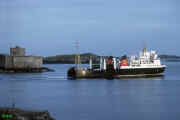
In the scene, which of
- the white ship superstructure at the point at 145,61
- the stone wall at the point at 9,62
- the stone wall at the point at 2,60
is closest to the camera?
the white ship superstructure at the point at 145,61

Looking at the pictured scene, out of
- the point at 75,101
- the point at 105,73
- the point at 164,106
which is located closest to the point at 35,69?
the point at 105,73

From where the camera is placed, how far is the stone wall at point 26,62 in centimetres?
6805

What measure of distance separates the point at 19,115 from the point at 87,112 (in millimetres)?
7544

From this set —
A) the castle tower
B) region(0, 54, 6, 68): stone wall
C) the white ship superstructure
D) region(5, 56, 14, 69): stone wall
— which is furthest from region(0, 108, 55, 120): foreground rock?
the castle tower

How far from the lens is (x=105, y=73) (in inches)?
2007

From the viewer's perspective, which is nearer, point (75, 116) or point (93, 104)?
point (75, 116)

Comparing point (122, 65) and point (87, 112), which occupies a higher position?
point (122, 65)

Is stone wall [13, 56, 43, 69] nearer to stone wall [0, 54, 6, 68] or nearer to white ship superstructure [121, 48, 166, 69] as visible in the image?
stone wall [0, 54, 6, 68]

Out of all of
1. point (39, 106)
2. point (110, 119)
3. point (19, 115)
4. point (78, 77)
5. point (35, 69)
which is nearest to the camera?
point (19, 115)

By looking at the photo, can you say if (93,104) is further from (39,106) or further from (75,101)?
(39,106)

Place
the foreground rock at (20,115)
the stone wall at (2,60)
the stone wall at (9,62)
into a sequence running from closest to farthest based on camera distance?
the foreground rock at (20,115)
the stone wall at (9,62)
the stone wall at (2,60)

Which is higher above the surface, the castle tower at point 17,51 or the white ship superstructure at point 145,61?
the castle tower at point 17,51

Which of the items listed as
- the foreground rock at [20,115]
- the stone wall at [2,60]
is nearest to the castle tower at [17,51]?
the stone wall at [2,60]

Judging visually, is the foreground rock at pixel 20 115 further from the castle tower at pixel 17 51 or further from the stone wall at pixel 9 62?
the castle tower at pixel 17 51
